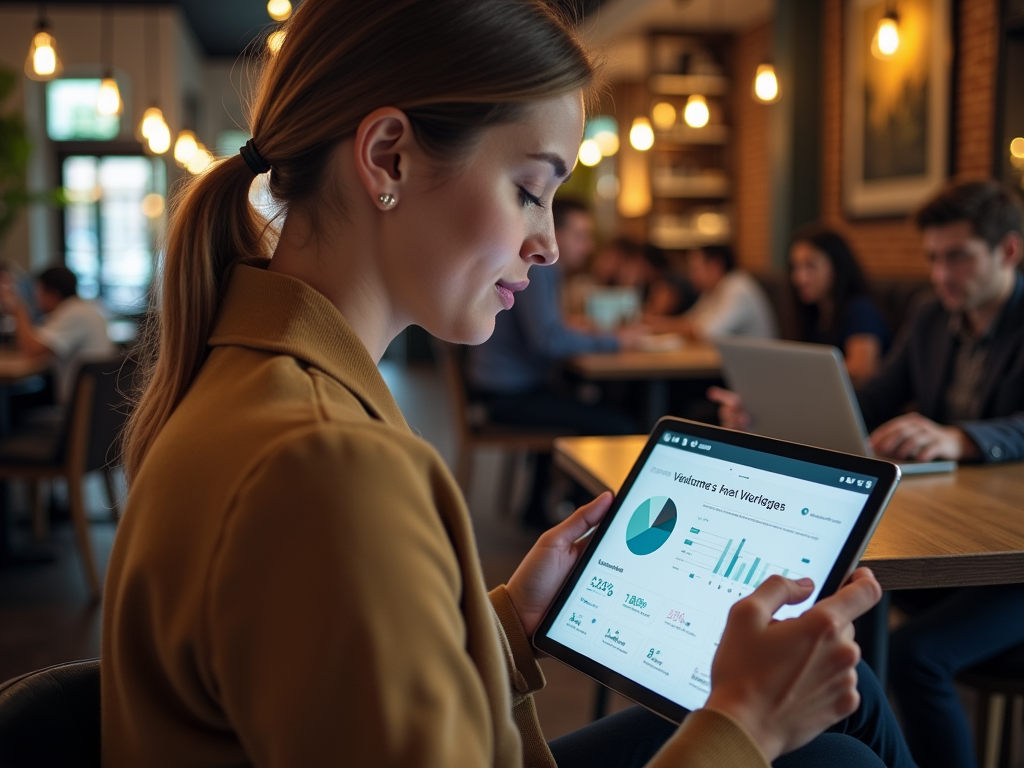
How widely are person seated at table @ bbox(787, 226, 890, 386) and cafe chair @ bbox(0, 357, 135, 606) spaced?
269 cm

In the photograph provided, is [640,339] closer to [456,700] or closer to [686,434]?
[686,434]

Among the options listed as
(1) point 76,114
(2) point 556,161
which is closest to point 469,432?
(2) point 556,161

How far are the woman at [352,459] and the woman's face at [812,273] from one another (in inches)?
130

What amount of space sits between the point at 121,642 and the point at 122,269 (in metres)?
11.3

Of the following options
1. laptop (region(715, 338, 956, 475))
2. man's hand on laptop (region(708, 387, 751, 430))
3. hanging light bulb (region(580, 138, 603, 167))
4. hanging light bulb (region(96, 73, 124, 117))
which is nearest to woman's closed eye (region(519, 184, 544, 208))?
laptop (region(715, 338, 956, 475))

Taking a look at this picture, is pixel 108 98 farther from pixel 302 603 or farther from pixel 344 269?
pixel 302 603

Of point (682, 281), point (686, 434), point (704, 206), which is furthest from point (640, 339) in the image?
point (704, 206)

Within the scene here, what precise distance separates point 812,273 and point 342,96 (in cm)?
360

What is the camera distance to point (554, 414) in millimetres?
4078

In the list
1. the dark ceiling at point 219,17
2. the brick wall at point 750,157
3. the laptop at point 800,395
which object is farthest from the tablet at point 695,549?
the dark ceiling at point 219,17

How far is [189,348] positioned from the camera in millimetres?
880

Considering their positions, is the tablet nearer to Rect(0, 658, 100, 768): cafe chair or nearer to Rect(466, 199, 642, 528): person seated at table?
Rect(0, 658, 100, 768): cafe chair

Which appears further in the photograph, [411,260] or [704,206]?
[704,206]

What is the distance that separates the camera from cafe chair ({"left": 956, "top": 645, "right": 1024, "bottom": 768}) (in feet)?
5.59
